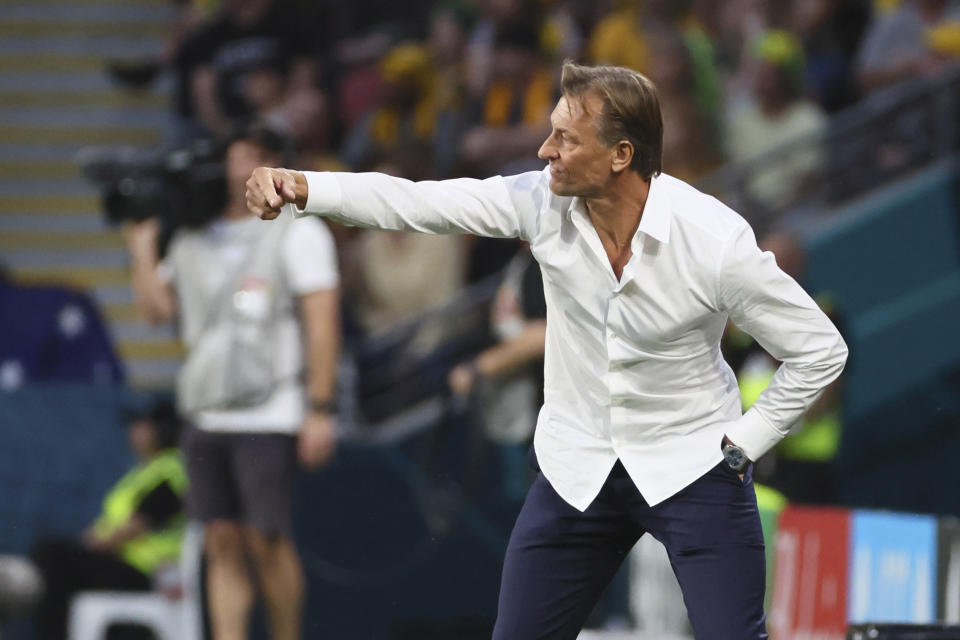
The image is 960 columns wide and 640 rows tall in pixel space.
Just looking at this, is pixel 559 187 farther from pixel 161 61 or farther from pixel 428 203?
pixel 161 61

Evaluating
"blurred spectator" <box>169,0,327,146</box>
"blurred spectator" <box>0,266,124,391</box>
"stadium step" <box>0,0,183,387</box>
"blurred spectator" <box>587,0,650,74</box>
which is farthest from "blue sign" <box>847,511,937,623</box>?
"stadium step" <box>0,0,183,387</box>

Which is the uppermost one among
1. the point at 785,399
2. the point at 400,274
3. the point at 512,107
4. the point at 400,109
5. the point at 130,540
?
the point at 400,109

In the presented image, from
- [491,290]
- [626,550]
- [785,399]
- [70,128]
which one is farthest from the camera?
[70,128]

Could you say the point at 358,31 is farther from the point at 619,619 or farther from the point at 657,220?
the point at 657,220

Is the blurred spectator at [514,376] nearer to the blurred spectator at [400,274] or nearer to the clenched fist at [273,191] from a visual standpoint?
the blurred spectator at [400,274]

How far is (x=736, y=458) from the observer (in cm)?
423

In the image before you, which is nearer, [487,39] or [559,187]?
[559,187]

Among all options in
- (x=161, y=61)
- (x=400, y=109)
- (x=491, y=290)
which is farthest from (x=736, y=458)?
(x=161, y=61)

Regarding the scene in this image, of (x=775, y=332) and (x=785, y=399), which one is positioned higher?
(x=775, y=332)

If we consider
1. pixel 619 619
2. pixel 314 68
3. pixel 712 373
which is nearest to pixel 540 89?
pixel 314 68

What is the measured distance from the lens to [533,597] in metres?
4.32

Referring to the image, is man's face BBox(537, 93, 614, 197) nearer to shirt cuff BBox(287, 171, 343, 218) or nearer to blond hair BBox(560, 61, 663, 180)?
blond hair BBox(560, 61, 663, 180)

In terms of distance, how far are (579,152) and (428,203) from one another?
391 mm

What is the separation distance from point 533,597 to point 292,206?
113 centimetres
